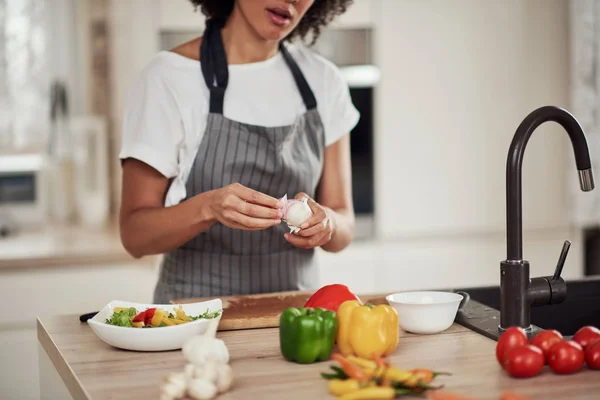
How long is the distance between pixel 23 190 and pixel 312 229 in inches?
84.5

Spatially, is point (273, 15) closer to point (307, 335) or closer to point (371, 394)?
point (307, 335)

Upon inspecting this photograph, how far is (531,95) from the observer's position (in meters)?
3.54

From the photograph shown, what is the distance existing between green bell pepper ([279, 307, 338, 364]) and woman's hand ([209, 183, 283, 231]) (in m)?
0.28

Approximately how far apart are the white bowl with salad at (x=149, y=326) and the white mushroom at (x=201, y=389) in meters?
0.24

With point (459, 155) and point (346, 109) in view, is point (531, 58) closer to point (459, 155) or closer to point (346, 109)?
point (459, 155)

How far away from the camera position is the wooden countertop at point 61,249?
2930mm

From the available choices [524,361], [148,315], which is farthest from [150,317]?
[524,361]

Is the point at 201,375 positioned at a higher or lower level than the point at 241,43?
lower

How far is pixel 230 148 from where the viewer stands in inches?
75.9

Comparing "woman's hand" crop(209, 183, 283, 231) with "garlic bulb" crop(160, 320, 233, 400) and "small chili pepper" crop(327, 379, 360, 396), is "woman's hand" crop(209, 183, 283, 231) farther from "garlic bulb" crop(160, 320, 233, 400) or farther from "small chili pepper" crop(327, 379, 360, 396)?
"small chili pepper" crop(327, 379, 360, 396)

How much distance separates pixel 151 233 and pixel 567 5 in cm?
238

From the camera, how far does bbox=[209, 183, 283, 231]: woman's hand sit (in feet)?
5.14

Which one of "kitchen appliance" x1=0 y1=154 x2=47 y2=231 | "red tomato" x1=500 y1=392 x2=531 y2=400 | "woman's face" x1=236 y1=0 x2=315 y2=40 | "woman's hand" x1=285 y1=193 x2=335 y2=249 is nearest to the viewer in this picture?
"red tomato" x1=500 y1=392 x2=531 y2=400

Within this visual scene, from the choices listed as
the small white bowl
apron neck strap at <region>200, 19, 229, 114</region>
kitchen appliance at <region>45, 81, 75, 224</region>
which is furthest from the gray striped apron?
kitchen appliance at <region>45, 81, 75, 224</region>
